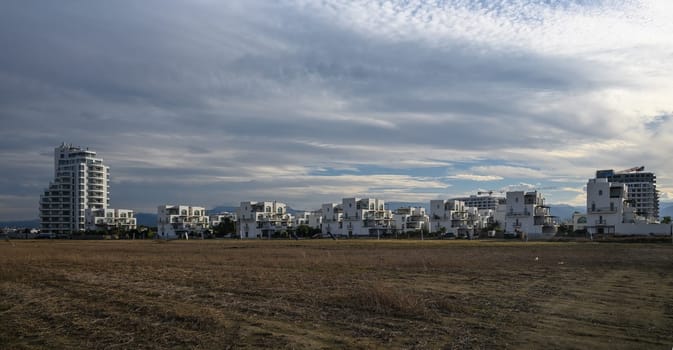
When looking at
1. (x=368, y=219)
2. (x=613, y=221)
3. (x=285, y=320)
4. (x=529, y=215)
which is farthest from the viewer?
(x=368, y=219)

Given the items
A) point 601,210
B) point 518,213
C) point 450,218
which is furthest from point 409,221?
point 601,210

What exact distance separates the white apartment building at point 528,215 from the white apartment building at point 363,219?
3854cm

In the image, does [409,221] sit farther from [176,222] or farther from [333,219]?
[176,222]

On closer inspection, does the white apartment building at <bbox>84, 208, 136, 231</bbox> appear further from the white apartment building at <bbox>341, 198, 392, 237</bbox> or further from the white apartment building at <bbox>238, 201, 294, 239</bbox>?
the white apartment building at <bbox>341, 198, 392, 237</bbox>

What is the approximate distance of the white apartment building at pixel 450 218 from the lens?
148250mm

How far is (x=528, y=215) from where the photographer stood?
123m

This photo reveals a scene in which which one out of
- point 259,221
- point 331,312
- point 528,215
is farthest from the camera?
point 259,221

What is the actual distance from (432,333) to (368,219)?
14223 cm

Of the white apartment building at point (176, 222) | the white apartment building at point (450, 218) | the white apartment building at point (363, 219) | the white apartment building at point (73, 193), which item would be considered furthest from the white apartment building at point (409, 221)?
the white apartment building at point (73, 193)

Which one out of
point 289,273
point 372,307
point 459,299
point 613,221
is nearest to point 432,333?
point 372,307

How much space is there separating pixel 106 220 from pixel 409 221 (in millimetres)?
86993

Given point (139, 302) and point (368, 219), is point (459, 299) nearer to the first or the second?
point (139, 302)

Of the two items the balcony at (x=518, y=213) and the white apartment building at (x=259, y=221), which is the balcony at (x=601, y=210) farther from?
the white apartment building at (x=259, y=221)

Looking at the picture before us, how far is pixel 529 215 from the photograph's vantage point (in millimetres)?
122688
